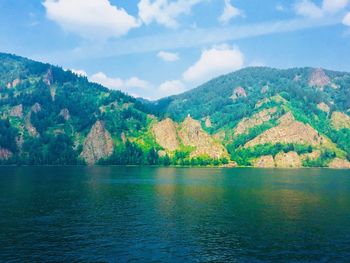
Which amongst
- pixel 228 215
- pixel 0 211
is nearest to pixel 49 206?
pixel 0 211

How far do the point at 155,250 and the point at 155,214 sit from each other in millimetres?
37378

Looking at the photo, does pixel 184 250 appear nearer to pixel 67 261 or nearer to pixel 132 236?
pixel 132 236

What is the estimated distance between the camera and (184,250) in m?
73.7

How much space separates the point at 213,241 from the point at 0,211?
212 feet

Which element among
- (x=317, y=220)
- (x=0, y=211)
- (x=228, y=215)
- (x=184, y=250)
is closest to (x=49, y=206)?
(x=0, y=211)

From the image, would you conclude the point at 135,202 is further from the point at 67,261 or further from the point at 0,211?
the point at 67,261

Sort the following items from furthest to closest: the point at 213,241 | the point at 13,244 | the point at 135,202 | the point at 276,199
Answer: the point at 276,199
the point at 135,202
the point at 213,241
the point at 13,244

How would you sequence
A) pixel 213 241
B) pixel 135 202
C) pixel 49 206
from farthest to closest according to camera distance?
pixel 135 202 < pixel 49 206 < pixel 213 241

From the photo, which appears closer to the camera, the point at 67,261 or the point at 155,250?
the point at 67,261

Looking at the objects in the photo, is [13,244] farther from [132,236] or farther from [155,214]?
[155,214]

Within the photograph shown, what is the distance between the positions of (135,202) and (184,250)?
6278 cm

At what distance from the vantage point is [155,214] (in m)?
111

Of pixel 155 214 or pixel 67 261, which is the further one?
pixel 155 214

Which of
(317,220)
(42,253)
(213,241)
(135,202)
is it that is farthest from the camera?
(135,202)
